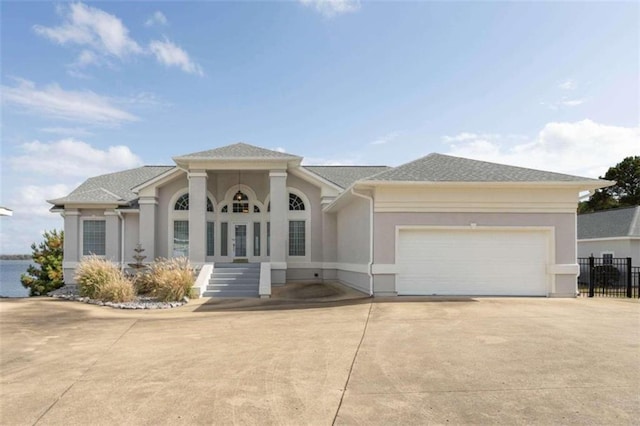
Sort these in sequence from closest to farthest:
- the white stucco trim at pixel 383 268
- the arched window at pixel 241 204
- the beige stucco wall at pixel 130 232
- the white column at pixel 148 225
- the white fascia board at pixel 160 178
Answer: the white stucco trim at pixel 383 268 → the white fascia board at pixel 160 178 → the white column at pixel 148 225 → the beige stucco wall at pixel 130 232 → the arched window at pixel 241 204

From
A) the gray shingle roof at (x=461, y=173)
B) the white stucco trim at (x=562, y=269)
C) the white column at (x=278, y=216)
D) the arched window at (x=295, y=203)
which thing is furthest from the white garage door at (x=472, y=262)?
the arched window at (x=295, y=203)

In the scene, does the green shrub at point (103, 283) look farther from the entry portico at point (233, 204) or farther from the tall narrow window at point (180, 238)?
the tall narrow window at point (180, 238)

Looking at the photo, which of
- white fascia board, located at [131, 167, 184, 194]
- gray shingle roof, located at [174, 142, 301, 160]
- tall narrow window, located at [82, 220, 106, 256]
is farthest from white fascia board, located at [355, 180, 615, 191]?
tall narrow window, located at [82, 220, 106, 256]

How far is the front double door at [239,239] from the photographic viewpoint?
849 inches

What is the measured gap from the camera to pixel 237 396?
225 inches

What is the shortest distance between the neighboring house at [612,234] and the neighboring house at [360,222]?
14055 mm

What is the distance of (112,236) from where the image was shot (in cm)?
2148

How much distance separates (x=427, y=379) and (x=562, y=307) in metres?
7.90

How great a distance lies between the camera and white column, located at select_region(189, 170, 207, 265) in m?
19.0

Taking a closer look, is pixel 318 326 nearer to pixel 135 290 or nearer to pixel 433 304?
pixel 433 304

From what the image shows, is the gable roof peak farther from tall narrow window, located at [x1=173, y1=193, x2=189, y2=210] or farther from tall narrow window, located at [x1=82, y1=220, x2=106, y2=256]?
tall narrow window, located at [x1=82, y1=220, x2=106, y2=256]

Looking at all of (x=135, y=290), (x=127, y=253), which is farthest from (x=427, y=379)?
(x=127, y=253)

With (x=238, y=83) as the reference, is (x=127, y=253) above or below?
below

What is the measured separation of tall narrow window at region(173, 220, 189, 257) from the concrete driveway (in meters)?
9.38
